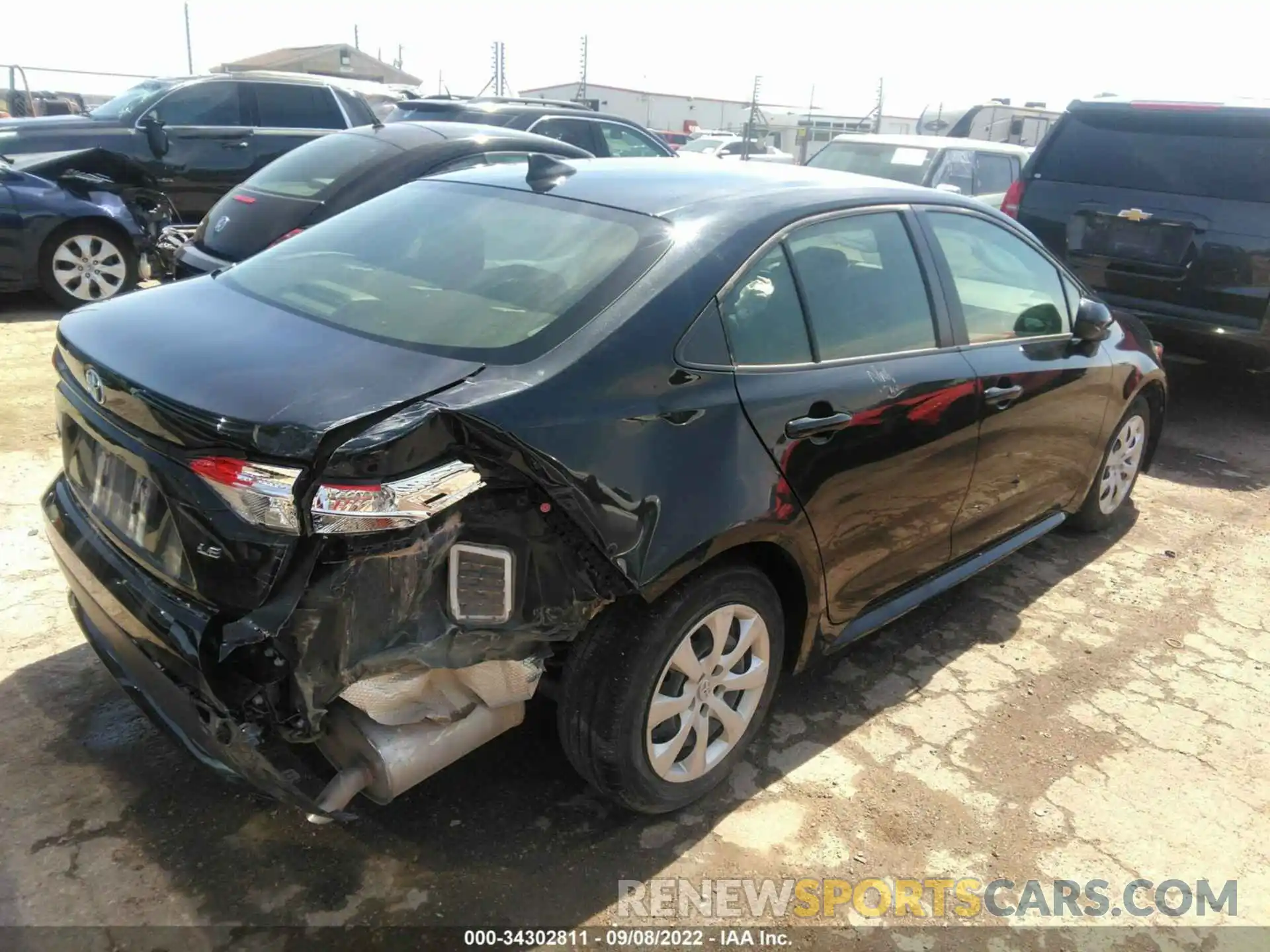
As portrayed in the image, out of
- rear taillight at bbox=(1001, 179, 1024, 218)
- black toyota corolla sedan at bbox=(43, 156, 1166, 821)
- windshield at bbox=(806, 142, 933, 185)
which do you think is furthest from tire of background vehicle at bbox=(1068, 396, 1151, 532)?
windshield at bbox=(806, 142, 933, 185)

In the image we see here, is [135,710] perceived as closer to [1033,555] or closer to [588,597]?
[588,597]

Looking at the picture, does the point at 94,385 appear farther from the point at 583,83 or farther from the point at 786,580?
the point at 583,83

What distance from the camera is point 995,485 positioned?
11.5 ft

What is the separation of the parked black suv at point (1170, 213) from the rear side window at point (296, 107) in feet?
22.8

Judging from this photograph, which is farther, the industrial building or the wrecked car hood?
the industrial building

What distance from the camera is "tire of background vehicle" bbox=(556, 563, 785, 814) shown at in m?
2.35

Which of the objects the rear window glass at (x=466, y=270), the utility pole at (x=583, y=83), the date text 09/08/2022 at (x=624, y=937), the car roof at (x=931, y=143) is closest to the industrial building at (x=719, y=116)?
the utility pole at (x=583, y=83)

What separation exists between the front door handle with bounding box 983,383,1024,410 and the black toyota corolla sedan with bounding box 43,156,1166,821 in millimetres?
21

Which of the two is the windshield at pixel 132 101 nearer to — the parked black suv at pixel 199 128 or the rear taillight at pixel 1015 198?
the parked black suv at pixel 199 128

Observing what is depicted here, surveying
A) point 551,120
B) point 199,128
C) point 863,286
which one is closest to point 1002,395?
point 863,286

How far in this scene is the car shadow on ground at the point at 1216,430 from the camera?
5754 mm

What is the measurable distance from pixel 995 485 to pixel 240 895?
9.10ft

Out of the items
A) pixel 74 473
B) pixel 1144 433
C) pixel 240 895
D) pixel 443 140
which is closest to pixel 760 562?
pixel 240 895

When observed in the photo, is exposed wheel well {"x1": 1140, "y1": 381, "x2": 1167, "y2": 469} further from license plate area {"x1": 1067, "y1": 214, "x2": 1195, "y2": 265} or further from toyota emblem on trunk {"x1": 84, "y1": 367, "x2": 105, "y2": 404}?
toyota emblem on trunk {"x1": 84, "y1": 367, "x2": 105, "y2": 404}
